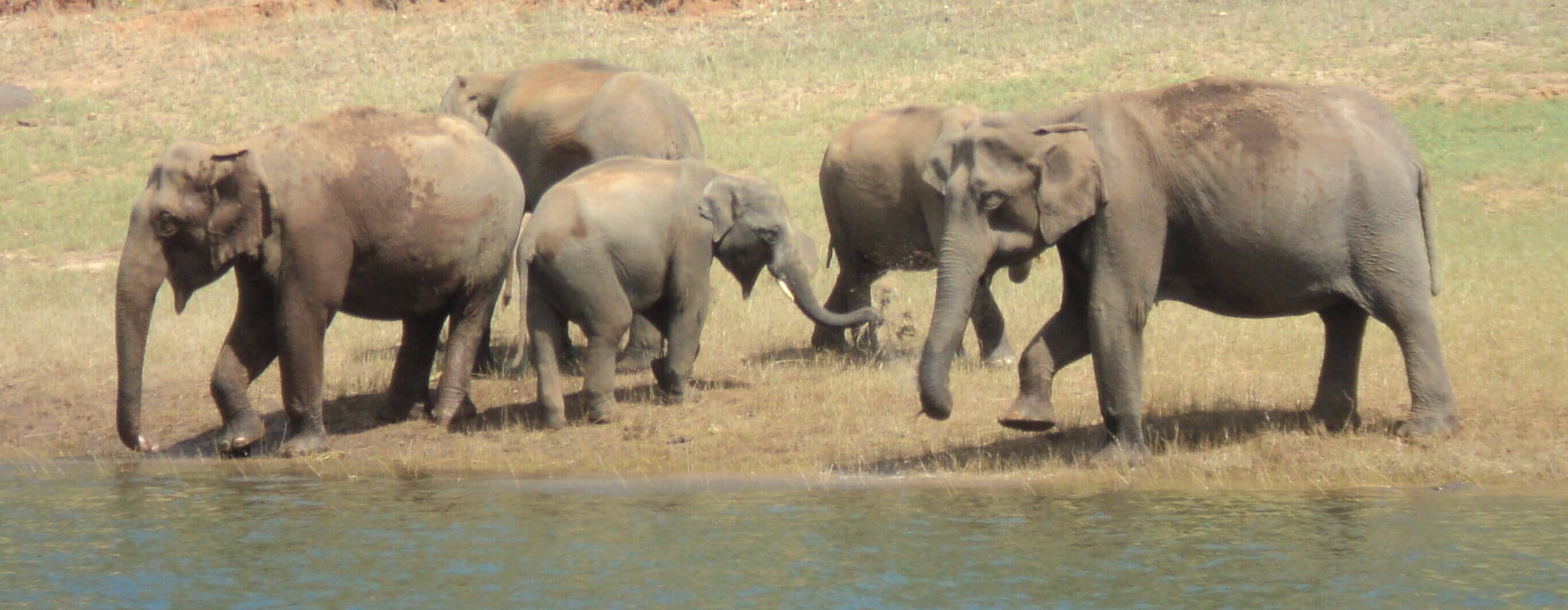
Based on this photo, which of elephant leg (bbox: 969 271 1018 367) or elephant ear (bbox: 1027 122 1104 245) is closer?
elephant ear (bbox: 1027 122 1104 245)

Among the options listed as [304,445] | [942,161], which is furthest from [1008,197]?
[304,445]

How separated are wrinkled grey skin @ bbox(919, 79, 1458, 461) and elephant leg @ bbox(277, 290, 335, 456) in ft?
13.4

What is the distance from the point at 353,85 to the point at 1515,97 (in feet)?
69.7

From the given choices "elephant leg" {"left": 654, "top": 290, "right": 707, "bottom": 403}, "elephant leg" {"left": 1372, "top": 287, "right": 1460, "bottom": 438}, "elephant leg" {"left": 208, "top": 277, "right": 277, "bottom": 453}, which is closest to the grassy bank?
"elephant leg" {"left": 1372, "top": 287, "right": 1460, "bottom": 438}

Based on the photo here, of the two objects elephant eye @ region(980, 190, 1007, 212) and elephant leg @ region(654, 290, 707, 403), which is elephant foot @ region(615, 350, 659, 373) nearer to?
elephant leg @ region(654, 290, 707, 403)

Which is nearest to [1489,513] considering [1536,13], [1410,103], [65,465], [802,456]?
[802,456]

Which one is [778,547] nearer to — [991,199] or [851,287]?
[991,199]

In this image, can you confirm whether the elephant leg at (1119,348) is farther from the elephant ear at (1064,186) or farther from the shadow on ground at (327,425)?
the shadow on ground at (327,425)

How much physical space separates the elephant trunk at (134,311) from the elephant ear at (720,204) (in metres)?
3.47

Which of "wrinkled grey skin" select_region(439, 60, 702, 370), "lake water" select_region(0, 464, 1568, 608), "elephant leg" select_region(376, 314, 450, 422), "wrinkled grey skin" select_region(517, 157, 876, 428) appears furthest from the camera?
"wrinkled grey skin" select_region(439, 60, 702, 370)

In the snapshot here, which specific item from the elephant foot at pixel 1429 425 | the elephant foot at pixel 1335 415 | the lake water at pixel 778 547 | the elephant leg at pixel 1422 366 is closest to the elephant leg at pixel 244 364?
the lake water at pixel 778 547

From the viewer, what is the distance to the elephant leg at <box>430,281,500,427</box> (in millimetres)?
12344

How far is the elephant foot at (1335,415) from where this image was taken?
10758 millimetres

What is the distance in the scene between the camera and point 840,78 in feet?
109
